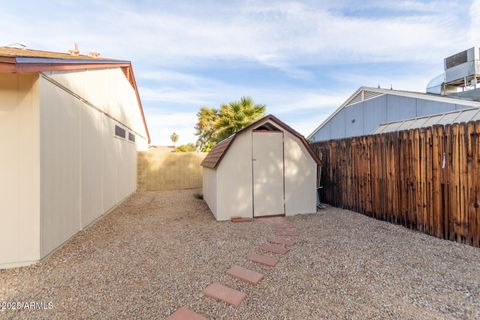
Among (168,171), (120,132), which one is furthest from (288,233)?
(168,171)

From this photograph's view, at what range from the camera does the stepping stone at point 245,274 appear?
265cm

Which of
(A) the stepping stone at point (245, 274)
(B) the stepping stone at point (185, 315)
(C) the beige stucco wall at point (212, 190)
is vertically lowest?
(A) the stepping stone at point (245, 274)

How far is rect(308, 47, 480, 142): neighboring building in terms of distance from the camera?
8484 mm

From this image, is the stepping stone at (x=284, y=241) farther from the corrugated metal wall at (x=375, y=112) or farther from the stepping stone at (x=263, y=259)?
the corrugated metal wall at (x=375, y=112)

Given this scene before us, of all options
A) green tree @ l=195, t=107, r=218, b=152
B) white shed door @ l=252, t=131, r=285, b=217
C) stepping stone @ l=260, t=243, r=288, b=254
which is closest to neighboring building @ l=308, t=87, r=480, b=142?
white shed door @ l=252, t=131, r=285, b=217

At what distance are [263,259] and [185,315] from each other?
1528 mm

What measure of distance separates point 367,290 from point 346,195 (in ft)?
14.4

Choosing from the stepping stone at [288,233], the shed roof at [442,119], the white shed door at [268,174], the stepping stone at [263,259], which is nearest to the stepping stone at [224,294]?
the stepping stone at [263,259]

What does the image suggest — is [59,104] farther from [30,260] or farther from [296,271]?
[296,271]

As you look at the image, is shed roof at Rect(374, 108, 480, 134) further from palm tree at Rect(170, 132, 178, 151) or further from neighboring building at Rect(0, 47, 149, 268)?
palm tree at Rect(170, 132, 178, 151)

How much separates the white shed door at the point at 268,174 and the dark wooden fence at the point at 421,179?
2181 millimetres

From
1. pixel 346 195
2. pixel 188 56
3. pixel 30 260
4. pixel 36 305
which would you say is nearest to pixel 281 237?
pixel 346 195

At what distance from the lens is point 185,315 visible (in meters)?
2.02

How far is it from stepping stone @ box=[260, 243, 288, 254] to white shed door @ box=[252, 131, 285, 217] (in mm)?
1950
